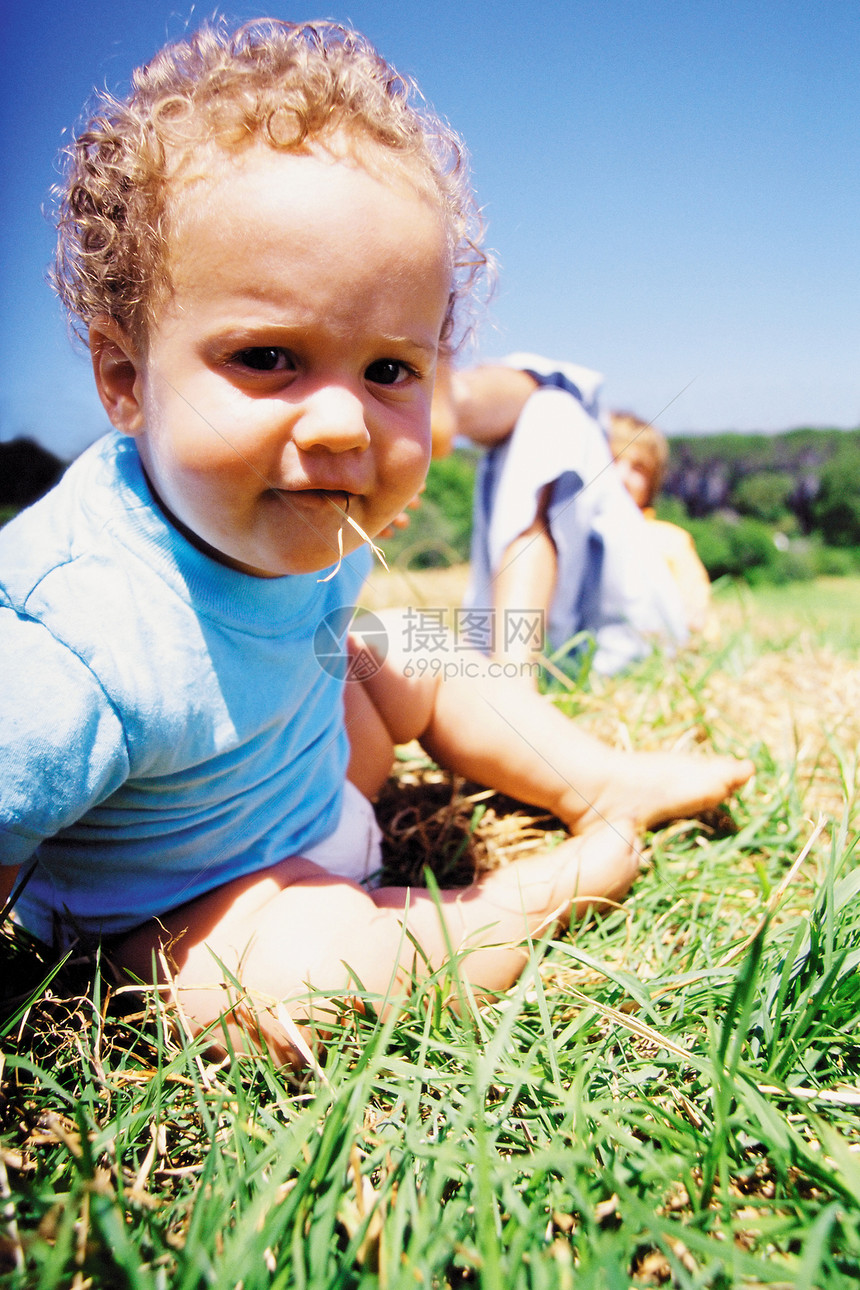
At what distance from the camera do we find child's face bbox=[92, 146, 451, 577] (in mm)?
820

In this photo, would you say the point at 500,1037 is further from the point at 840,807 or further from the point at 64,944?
the point at 840,807

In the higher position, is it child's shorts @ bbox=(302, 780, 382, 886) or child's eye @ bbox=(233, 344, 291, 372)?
child's eye @ bbox=(233, 344, 291, 372)

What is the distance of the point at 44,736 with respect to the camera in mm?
792

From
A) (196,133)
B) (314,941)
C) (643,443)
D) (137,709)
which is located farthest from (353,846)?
(643,443)

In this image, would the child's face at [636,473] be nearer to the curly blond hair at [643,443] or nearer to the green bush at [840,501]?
the curly blond hair at [643,443]

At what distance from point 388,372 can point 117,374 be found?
1.12 feet

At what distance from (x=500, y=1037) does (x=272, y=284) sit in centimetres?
76

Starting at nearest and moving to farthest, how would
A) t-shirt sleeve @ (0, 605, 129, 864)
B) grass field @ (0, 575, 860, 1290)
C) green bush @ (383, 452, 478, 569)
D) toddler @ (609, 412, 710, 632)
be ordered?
1. grass field @ (0, 575, 860, 1290)
2. t-shirt sleeve @ (0, 605, 129, 864)
3. toddler @ (609, 412, 710, 632)
4. green bush @ (383, 452, 478, 569)

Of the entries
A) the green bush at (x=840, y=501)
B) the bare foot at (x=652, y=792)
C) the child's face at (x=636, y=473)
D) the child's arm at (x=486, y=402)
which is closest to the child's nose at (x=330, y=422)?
the bare foot at (x=652, y=792)

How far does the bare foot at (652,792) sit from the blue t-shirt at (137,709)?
46 centimetres

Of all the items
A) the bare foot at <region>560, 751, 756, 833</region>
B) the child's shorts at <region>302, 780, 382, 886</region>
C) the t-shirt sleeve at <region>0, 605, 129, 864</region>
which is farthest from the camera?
the bare foot at <region>560, 751, 756, 833</region>

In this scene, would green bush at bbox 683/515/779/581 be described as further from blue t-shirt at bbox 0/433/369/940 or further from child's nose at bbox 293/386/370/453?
child's nose at bbox 293/386/370/453

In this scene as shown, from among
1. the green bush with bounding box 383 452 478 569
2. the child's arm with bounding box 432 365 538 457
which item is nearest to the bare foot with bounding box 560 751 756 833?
the child's arm with bounding box 432 365 538 457

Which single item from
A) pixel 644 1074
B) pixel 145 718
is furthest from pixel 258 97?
pixel 644 1074
